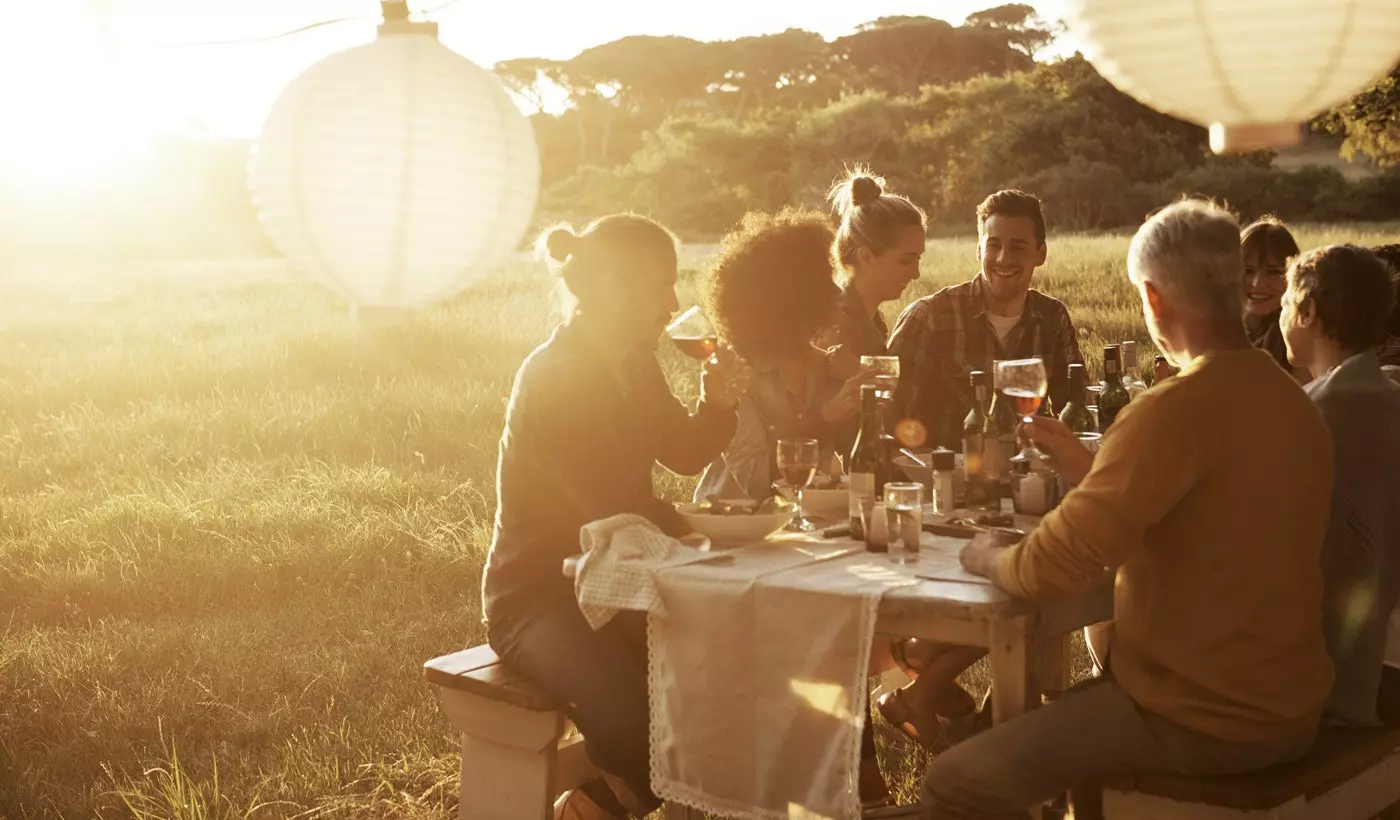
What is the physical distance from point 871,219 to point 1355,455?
1919mm

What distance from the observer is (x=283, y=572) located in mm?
6523

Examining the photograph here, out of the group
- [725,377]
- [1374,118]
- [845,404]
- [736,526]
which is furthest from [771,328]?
[1374,118]

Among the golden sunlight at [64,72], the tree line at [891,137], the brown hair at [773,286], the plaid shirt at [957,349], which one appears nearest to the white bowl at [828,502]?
the brown hair at [773,286]

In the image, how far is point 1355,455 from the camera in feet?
9.16

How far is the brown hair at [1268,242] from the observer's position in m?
4.20

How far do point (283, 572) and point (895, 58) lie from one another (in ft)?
135

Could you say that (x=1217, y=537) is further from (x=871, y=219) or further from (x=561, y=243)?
(x=871, y=219)

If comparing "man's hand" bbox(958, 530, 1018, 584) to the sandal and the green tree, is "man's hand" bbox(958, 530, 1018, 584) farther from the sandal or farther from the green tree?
the green tree

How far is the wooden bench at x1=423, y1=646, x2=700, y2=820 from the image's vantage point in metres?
3.12

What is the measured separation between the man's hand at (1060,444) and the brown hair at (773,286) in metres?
1.12

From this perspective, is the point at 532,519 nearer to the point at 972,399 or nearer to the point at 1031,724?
the point at 1031,724

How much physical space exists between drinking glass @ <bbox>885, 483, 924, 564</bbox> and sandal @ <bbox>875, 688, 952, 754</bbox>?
1.37 metres

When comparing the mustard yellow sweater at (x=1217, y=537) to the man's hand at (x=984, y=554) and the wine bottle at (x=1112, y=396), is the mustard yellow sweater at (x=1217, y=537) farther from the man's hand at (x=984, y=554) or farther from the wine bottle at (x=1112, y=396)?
the wine bottle at (x=1112, y=396)

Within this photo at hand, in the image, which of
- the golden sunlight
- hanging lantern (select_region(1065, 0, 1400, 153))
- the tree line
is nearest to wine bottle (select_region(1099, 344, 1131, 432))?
hanging lantern (select_region(1065, 0, 1400, 153))
